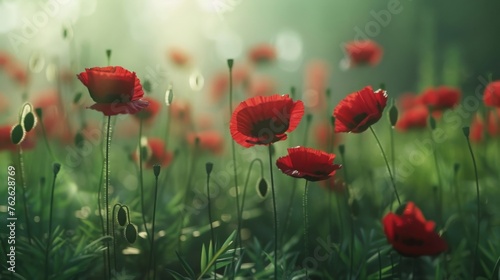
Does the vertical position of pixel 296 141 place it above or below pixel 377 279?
above

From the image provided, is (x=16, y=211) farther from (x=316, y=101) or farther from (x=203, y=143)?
(x=316, y=101)

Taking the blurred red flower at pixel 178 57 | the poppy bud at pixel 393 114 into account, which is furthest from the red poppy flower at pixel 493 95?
the blurred red flower at pixel 178 57

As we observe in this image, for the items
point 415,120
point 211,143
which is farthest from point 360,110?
point 211,143

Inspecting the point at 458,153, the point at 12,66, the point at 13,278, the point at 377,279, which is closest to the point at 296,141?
the point at 458,153

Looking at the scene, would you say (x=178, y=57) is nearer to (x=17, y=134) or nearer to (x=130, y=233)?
(x=17, y=134)

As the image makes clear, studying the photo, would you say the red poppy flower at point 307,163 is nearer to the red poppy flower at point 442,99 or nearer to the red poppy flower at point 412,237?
the red poppy flower at point 412,237
